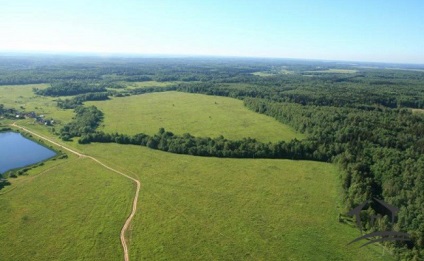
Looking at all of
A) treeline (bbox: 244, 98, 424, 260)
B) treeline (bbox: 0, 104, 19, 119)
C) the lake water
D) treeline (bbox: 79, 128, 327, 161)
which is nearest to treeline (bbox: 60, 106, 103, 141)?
the lake water

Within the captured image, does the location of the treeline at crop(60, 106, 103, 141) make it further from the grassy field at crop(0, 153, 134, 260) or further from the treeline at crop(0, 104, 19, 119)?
the grassy field at crop(0, 153, 134, 260)

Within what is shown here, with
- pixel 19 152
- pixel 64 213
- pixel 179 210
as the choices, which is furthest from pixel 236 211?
pixel 19 152

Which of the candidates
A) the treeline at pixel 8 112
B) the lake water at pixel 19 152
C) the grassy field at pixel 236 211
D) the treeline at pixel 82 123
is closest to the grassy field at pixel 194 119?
the treeline at pixel 82 123

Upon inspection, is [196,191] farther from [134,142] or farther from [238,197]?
[134,142]

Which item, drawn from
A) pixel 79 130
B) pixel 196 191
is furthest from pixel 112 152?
pixel 196 191

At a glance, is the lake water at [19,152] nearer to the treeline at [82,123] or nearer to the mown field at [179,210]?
the mown field at [179,210]

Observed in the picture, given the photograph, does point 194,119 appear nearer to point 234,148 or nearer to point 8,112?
point 234,148
